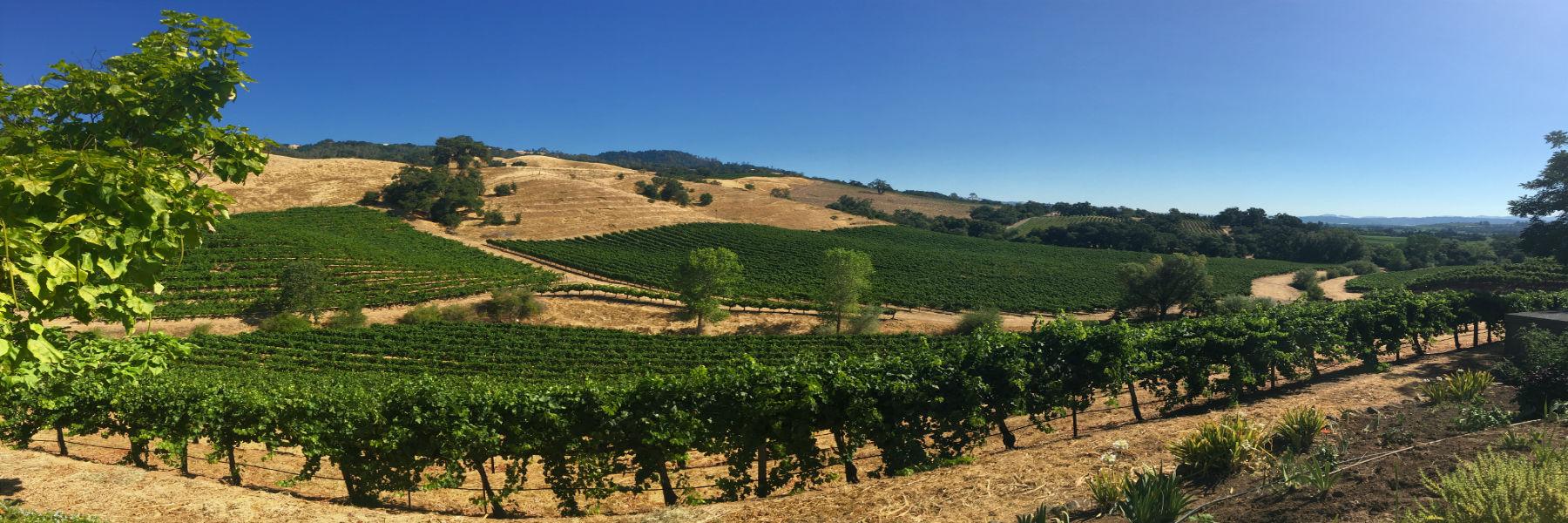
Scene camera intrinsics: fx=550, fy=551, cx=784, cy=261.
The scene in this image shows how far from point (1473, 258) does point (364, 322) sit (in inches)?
6179

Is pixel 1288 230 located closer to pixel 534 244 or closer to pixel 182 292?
pixel 534 244

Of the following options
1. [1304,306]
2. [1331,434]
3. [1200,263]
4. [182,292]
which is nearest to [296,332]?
[182,292]

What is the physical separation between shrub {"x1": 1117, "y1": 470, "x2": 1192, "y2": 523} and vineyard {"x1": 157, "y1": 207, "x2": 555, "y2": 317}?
50.2 metres

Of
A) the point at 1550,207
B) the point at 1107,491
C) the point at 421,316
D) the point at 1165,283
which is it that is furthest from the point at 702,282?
the point at 1550,207

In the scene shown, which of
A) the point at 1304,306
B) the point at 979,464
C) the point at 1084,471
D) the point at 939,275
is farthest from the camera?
the point at 939,275

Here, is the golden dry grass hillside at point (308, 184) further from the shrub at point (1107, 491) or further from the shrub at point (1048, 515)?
the shrub at point (1107, 491)

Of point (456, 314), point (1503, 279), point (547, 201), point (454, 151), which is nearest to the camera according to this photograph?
point (456, 314)

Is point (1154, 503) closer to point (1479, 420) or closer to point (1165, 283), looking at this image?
point (1479, 420)

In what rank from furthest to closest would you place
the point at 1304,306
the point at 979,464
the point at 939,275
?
the point at 939,275
the point at 1304,306
the point at 979,464

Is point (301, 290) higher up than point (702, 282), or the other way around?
point (702, 282)

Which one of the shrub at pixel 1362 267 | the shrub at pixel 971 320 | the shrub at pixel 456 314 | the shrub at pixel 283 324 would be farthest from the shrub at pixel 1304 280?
the shrub at pixel 283 324

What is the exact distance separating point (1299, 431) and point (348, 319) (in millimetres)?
50099

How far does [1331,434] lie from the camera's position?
8023mm

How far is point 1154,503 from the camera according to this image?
5.48m
